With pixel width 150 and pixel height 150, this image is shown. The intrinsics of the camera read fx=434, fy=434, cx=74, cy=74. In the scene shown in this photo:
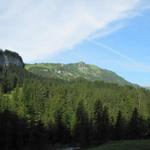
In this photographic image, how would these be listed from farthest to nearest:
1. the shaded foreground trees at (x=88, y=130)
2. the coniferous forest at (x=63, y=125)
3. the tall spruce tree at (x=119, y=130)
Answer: the tall spruce tree at (x=119, y=130) < the shaded foreground trees at (x=88, y=130) < the coniferous forest at (x=63, y=125)

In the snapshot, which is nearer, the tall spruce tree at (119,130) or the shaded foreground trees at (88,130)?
the shaded foreground trees at (88,130)

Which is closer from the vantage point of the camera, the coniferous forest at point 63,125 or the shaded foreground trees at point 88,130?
the coniferous forest at point 63,125

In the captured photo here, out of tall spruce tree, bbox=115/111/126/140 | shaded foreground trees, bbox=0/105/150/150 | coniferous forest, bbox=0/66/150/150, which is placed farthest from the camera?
tall spruce tree, bbox=115/111/126/140

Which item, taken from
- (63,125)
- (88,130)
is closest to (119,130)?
(88,130)

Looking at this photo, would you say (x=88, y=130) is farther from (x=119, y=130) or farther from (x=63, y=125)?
(x=63, y=125)

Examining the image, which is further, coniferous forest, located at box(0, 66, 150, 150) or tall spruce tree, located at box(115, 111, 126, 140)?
tall spruce tree, located at box(115, 111, 126, 140)

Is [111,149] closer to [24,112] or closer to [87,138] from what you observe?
[87,138]

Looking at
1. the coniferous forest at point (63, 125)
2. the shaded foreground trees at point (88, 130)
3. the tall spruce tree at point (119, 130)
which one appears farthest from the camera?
the tall spruce tree at point (119, 130)

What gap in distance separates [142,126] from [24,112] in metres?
40.0

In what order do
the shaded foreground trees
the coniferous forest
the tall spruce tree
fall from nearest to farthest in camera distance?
the coniferous forest → the shaded foreground trees → the tall spruce tree

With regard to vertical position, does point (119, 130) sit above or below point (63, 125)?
below

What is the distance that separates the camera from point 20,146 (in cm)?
9938

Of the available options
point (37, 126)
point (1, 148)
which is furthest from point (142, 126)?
point (1, 148)

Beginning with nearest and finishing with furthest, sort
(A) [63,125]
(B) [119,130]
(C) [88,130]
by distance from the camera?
(C) [88,130]
(B) [119,130]
(A) [63,125]
